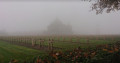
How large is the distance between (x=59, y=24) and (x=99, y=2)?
89.3 meters

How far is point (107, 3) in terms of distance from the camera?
68.8 ft

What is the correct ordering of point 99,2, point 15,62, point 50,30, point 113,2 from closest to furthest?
1. point 15,62
2. point 113,2
3. point 99,2
4. point 50,30

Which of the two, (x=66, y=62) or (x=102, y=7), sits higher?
(x=102, y=7)

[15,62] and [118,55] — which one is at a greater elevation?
[118,55]

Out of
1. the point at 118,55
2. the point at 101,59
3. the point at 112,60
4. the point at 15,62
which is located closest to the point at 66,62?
the point at 101,59

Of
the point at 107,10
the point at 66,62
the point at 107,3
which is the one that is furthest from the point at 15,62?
the point at 107,10

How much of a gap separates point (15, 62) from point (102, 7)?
64.9ft

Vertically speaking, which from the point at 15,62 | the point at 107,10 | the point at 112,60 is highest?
the point at 107,10

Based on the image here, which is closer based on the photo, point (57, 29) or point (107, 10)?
point (107, 10)

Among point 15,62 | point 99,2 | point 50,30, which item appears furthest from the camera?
point 50,30

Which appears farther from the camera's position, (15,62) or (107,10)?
(107,10)

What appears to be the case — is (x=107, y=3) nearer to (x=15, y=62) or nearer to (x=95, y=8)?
(x=95, y=8)

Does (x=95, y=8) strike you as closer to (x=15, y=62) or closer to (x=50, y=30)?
(x=15, y=62)

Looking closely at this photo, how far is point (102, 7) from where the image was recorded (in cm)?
2281
